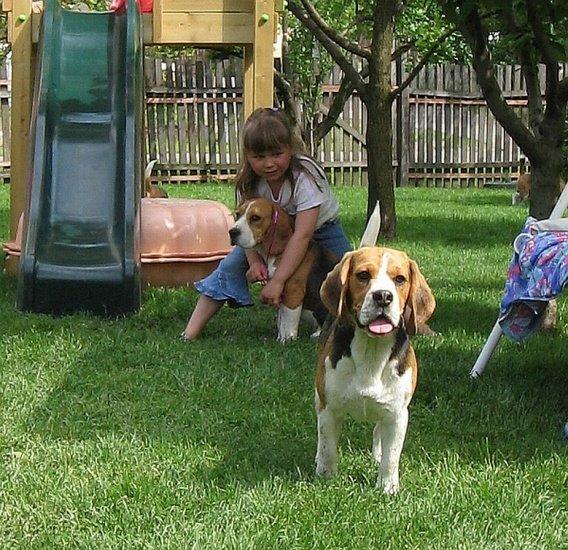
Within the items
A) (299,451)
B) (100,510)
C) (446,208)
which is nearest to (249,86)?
(299,451)

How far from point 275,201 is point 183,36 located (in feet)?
8.63

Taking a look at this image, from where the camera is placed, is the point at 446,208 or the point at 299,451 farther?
the point at 446,208

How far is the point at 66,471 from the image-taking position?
3.62 meters

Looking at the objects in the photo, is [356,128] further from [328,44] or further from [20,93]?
[20,93]

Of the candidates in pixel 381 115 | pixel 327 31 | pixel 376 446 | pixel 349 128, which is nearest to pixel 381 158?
pixel 381 115

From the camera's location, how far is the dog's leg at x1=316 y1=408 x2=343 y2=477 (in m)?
3.51

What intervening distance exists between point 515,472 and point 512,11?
139 inches

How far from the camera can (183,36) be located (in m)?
7.89

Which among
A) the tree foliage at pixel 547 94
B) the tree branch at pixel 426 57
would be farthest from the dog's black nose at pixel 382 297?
the tree branch at pixel 426 57

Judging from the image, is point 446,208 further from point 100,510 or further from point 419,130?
point 100,510

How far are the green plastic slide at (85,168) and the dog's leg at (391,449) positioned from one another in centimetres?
310

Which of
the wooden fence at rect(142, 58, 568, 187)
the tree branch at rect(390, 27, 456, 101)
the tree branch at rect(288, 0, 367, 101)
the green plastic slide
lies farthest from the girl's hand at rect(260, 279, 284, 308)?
the wooden fence at rect(142, 58, 568, 187)

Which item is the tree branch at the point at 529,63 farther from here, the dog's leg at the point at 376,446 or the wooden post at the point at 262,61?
the dog's leg at the point at 376,446

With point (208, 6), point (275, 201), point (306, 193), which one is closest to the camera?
point (306, 193)
